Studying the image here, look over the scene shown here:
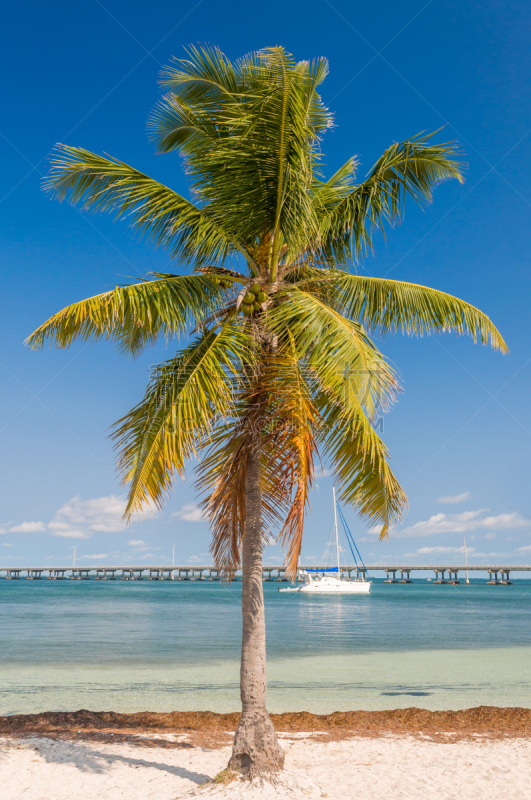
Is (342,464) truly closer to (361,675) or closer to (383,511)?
(383,511)

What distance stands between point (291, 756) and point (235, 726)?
1973mm

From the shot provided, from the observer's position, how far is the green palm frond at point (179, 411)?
5.83 m

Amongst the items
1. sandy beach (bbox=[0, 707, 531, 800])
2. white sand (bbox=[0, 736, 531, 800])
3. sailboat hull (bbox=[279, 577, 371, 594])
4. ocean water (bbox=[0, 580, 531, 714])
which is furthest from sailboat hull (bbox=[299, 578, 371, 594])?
white sand (bbox=[0, 736, 531, 800])

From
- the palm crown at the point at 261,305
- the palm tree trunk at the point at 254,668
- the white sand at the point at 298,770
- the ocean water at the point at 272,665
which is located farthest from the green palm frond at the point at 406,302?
the ocean water at the point at 272,665

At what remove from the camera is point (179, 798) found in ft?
18.8

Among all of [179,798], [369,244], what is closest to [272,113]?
[369,244]

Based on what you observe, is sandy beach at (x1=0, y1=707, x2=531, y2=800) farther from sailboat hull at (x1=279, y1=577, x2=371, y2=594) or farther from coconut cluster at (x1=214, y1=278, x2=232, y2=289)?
sailboat hull at (x1=279, y1=577, x2=371, y2=594)

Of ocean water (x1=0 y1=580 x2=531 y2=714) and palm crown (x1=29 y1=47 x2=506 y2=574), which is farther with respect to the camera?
ocean water (x1=0 y1=580 x2=531 y2=714)

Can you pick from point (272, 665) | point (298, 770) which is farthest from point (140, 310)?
point (272, 665)

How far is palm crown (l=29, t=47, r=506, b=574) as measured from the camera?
6.06 m

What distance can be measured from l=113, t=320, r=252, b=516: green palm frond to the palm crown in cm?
2

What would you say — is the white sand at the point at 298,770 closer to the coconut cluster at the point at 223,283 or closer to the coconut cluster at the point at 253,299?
A: the coconut cluster at the point at 253,299

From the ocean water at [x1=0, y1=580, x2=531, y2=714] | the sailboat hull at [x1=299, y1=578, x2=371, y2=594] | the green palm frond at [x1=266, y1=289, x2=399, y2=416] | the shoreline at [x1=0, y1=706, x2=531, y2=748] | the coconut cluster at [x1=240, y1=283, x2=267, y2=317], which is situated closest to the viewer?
the green palm frond at [x1=266, y1=289, x2=399, y2=416]

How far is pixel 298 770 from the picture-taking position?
22.2ft
